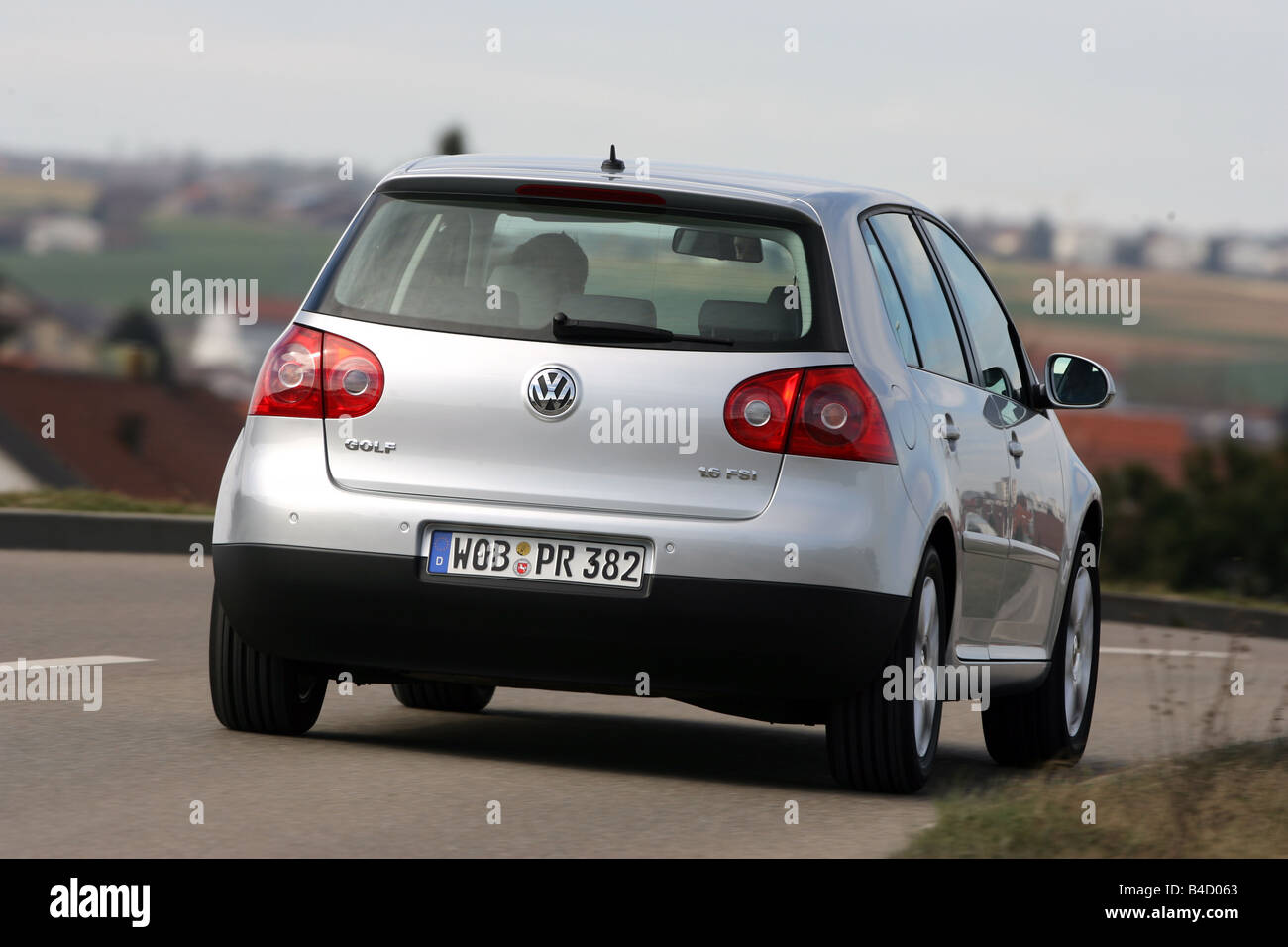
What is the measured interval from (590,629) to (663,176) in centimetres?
150

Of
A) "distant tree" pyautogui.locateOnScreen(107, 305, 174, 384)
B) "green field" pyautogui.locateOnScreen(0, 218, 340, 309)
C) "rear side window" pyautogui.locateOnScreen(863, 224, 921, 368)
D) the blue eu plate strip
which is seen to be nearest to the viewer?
the blue eu plate strip

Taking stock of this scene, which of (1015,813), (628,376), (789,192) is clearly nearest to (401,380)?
(628,376)

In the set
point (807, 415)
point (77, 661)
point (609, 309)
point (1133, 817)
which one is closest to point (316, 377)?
point (609, 309)

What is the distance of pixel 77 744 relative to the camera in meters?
7.34

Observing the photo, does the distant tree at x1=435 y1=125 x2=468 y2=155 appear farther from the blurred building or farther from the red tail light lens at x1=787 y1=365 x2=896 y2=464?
the red tail light lens at x1=787 y1=365 x2=896 y2=464

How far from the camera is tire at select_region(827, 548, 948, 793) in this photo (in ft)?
22.6

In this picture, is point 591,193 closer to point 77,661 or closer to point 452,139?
point 77,661

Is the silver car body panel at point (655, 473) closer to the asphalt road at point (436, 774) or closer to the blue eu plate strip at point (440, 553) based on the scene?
the blue eu plate strip at point (440, 553)

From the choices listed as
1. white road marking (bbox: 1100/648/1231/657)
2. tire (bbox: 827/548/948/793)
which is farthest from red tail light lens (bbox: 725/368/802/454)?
white road marking (bbox: 1100/648/1231/657)

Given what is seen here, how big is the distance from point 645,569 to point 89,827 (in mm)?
1740

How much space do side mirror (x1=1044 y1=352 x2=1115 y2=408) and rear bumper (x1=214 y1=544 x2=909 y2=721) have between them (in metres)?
2.19

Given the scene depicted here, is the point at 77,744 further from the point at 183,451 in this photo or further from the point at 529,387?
the point at 183,451

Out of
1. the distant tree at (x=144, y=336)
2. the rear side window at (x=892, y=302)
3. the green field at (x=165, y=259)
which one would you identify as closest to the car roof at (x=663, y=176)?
Answer: the rear side window at (x=892, y=302)

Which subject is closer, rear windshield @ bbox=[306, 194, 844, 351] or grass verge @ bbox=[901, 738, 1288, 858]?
grass verge @ bbox=[901, 738, 1288, 858]
